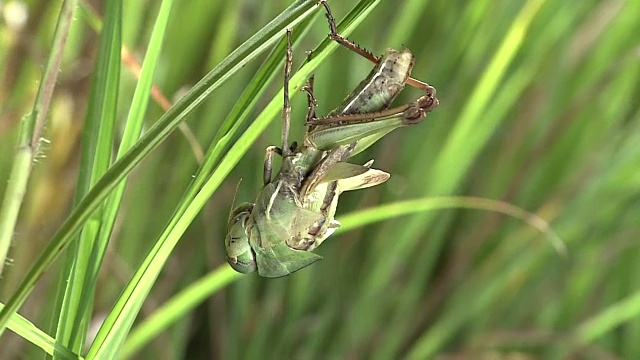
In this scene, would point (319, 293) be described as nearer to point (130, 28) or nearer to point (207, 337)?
point (207, 337)

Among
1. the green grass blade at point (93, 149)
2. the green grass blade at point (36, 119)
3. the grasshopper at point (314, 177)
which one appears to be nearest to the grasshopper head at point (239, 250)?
the grasshopper at point (314, 177)

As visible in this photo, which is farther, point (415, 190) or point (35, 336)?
point (415, 190)

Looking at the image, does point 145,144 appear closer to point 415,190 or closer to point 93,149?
point 93,149

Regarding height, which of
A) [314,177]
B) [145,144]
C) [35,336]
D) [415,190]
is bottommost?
[35,336]

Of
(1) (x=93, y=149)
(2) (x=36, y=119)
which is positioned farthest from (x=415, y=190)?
(2) (x=36, y=119)

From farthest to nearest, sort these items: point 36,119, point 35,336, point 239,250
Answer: point 239,250 → point 35,336 → point 36,119

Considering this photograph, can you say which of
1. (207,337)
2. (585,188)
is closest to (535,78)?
(585,188)

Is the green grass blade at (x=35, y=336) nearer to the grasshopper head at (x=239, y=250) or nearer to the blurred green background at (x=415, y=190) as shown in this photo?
the grasshopper head at (x=239, y=250)
